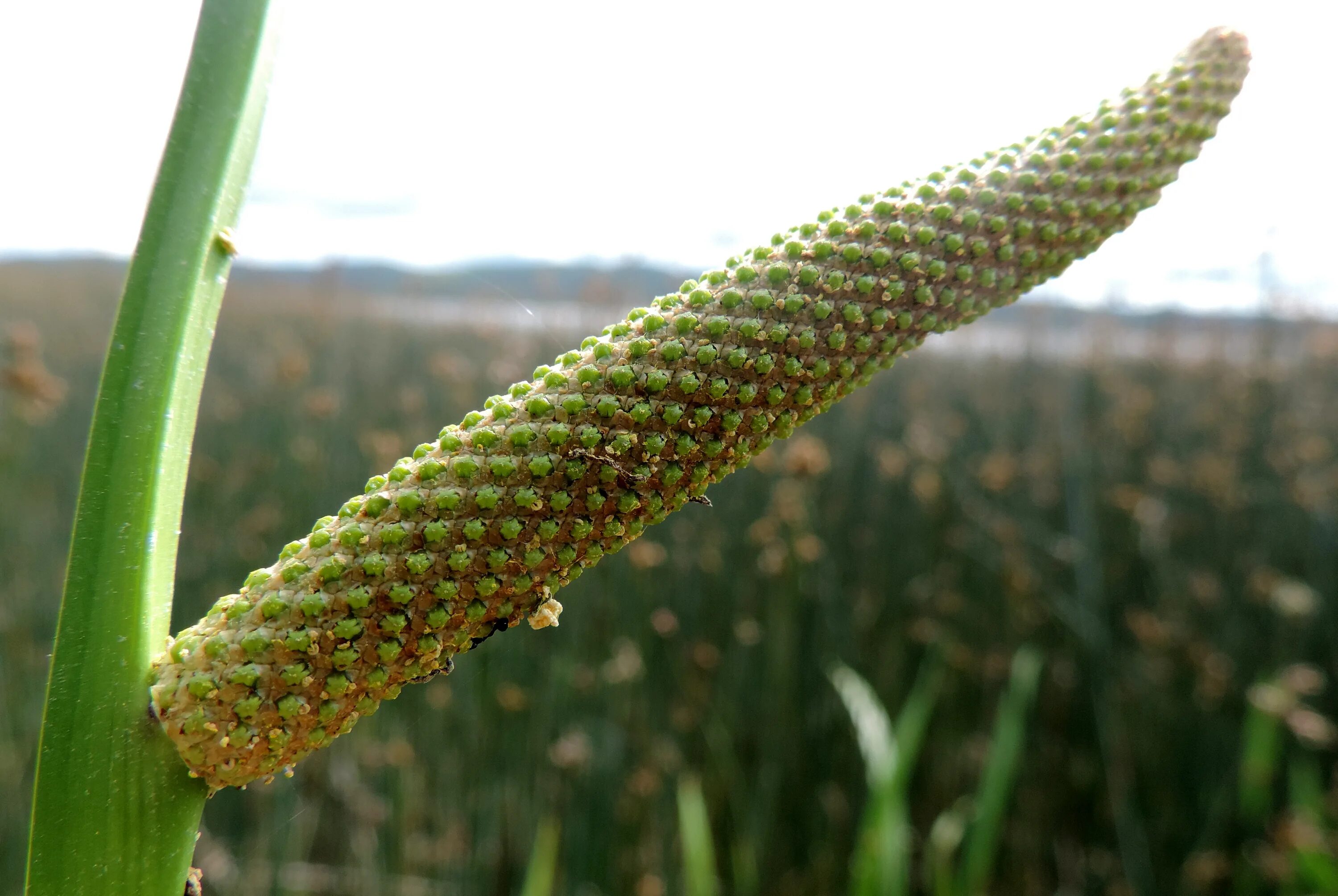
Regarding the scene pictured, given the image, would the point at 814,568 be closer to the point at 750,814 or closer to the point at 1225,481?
the point at 750,814

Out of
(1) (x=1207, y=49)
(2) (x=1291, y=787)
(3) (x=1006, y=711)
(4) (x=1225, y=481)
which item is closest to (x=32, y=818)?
(1) (x=1207, y=49)

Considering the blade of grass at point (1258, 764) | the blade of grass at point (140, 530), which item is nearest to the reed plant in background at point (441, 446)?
the blade of grass at point (140, 530)

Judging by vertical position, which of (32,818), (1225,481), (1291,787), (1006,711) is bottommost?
(1291,787)

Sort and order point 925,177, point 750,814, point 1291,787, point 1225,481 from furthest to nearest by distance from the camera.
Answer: point 1225,481, point 1291,787, point 750,814, point 925,177

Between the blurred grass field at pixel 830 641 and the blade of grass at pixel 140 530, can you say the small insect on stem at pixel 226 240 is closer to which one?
the blade of grass at pixel 140 530

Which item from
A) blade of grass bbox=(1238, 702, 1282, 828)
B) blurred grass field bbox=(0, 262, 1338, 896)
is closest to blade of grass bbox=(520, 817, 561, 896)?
blurred grass field bbox=(0, 262, 1338, 896)

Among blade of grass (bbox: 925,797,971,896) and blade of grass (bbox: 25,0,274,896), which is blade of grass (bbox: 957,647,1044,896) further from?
blade of grass (bbox: 25,0,274,896)

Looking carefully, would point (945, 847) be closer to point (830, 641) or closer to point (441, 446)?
point (830, 641)
